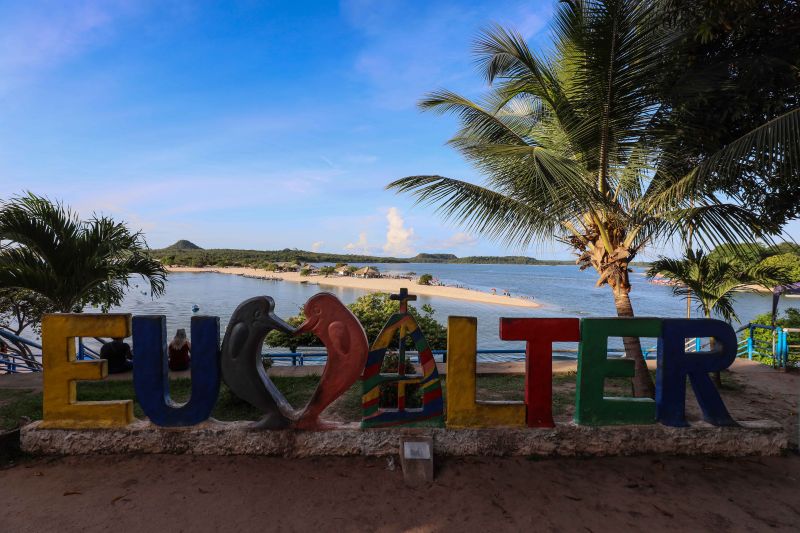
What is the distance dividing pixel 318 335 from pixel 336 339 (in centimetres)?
21

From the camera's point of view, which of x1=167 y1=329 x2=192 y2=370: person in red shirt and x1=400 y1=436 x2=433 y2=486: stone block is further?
x1=167 y1=329 x2=192 y2=370: person in red shirt

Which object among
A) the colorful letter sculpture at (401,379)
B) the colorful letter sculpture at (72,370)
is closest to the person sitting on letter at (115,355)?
the colorful letter sculpture at (72,370)

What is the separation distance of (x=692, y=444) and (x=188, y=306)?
3614cm

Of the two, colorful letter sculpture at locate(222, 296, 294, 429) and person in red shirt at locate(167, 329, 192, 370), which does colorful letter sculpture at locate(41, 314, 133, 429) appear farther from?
person in red shirt at locate(167, 329, 192, 370)

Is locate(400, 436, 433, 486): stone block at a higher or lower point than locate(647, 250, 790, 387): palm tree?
lower

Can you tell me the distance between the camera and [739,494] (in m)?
4.29

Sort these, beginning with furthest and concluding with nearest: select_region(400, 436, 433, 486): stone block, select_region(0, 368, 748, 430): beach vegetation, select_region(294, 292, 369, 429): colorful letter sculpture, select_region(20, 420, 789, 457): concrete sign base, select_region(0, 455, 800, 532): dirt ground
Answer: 1. select_region(0, 368, 748, 430): beach vegetation
2. select_region(20, 420, 789, 457): concrete sign base
3. select_region(294, 292, 369, 429): colorful letter sculpture
4. select_region(400, 436, 433, 486): stone block
5. select_region(0, 455, 800, 532): dirt ground

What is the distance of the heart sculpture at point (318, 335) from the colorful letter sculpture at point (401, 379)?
0.62 ft

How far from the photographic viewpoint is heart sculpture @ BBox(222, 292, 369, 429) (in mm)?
4711

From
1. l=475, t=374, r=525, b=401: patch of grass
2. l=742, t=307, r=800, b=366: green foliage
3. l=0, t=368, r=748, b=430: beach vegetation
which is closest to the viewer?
l=0, t=368, r=748, b=430: beach vegetation

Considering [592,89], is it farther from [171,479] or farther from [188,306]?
[188,306]

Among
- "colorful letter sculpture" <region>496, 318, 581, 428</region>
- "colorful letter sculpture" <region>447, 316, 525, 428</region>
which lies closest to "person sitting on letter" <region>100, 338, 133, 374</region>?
"colorful letter sculpture" <region>447, 316, 525, 428</region>

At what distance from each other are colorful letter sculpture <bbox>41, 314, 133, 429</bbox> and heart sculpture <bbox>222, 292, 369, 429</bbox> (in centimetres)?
125

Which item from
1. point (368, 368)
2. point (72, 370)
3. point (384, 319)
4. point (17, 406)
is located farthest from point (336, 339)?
point (384, 319)
